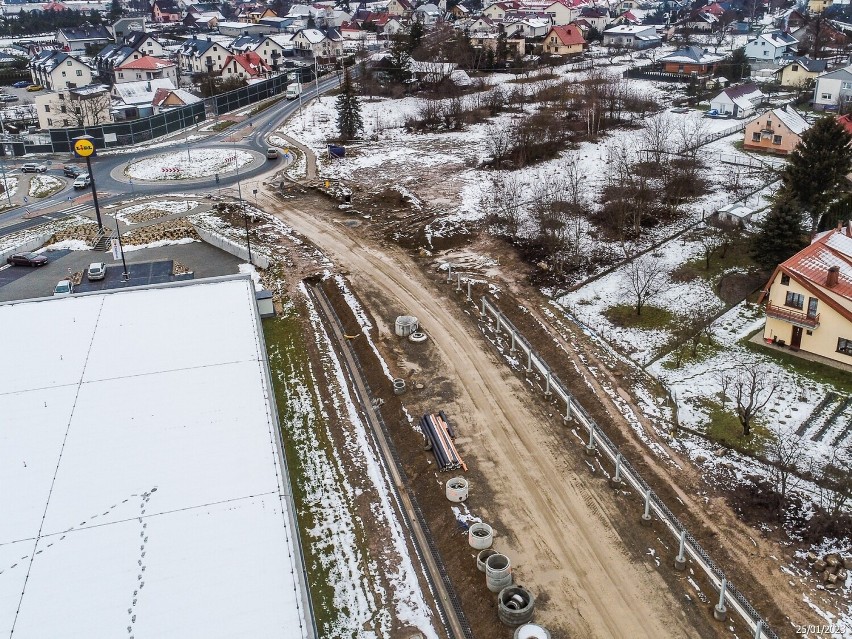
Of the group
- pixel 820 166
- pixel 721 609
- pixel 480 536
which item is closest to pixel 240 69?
pixel 820 166

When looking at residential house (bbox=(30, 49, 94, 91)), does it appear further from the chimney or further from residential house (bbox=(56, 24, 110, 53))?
the chimney

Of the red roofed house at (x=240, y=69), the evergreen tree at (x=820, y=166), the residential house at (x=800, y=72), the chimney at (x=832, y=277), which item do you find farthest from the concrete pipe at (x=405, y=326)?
the red roofed house at (x=240, y=69)

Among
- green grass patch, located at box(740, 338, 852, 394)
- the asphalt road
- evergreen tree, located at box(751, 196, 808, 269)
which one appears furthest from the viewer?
the asphalt road

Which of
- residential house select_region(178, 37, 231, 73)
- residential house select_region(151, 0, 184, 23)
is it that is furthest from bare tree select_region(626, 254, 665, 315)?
residential house select_region(151, 0, 184, 23)

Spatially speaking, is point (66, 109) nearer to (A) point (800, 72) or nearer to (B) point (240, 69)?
(B) point (240, 69)

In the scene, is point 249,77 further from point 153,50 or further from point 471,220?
point 471,220
